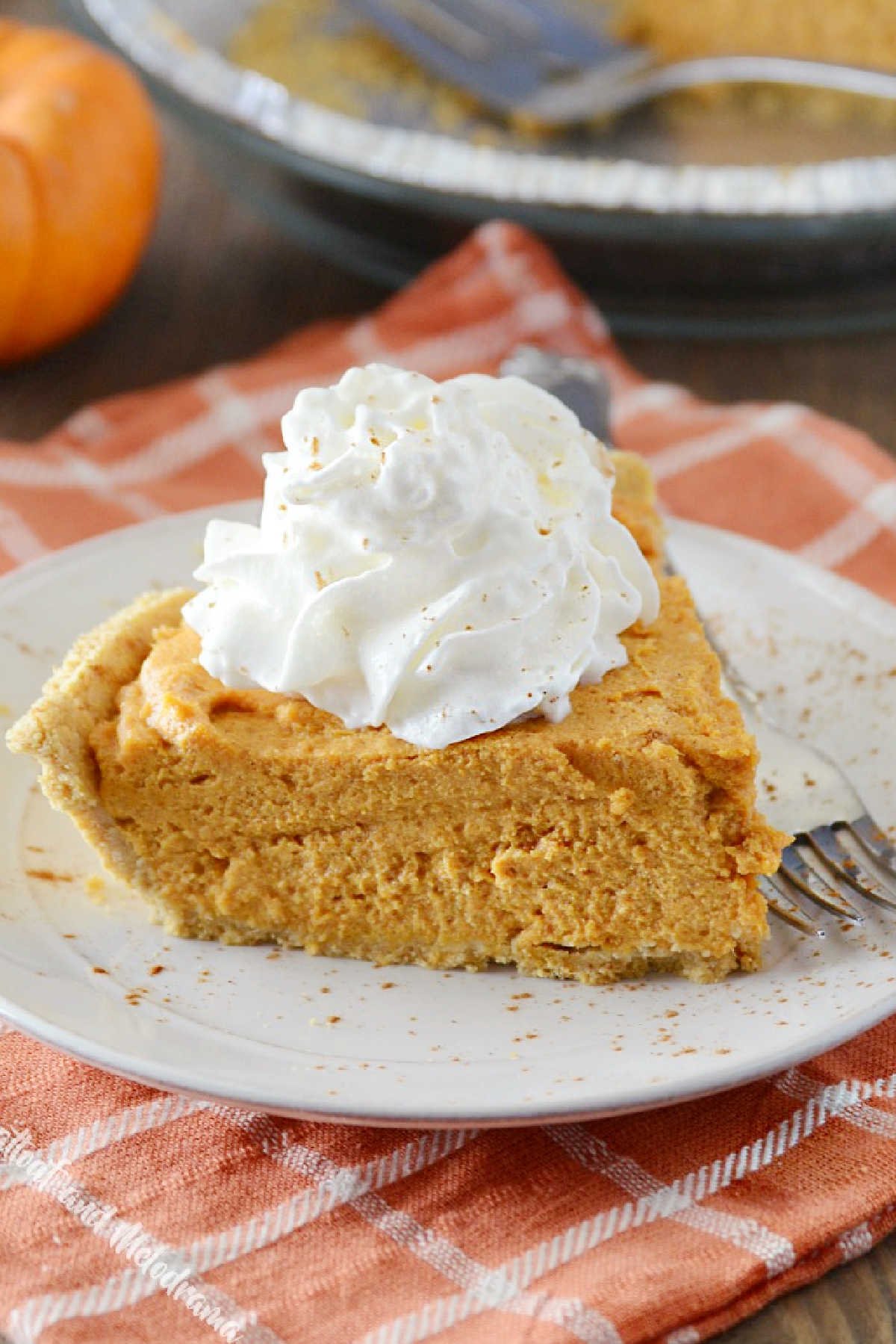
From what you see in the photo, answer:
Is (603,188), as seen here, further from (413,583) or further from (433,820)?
(433,820)

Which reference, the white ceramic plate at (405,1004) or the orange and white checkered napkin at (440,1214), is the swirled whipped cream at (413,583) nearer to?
the white ceramic plate at (405,1004)

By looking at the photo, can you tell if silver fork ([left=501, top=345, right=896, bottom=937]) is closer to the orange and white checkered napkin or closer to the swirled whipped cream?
the orange and white checkered napkin

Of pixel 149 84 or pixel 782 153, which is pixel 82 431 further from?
pixel 782 153

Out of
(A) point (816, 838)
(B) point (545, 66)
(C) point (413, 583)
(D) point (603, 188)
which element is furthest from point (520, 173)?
(A) point (816, 838)

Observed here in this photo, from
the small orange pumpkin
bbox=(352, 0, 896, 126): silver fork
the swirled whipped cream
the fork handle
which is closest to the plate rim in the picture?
the small orange pumpkin

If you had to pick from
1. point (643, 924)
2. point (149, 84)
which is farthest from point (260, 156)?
point (643, 924)

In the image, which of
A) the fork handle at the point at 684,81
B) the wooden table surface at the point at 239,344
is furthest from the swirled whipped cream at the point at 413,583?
the fork handle at the point at 684,81
